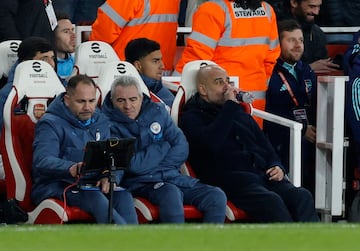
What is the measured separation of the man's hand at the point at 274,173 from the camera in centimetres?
1282

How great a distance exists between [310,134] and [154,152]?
206cm

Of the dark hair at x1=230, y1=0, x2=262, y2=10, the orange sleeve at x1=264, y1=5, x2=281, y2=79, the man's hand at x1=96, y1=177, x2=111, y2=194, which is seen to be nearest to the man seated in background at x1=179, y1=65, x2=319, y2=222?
the man's hand at x1=96, y1=177, x2=111, y2=194

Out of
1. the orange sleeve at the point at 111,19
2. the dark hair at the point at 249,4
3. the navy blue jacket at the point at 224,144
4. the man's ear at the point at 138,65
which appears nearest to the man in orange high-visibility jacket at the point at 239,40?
the dark hair at the point at 249,4

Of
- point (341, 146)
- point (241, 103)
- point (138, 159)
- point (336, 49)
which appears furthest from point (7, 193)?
point (336, 49)

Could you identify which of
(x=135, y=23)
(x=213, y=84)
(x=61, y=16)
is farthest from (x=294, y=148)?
(x=61, y=16)

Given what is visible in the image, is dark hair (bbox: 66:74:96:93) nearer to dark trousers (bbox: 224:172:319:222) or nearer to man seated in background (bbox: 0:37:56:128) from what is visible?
man seated in background (bbox: 0:37:56:128)

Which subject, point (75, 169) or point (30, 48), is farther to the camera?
point (30, 48)

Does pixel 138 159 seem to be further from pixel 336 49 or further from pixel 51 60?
pixel 336 49

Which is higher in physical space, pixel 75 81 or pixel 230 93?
pixel 75 81

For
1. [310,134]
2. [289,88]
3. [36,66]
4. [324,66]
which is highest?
[36,66]

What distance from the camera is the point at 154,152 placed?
41.0 ft

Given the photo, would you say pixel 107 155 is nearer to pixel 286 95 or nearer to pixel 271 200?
pixel 271 200

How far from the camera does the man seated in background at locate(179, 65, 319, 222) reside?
12.6 meters

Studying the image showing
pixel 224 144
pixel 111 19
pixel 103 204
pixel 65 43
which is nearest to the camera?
pixel 103 204
